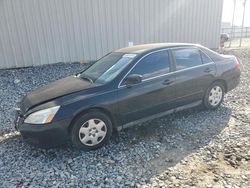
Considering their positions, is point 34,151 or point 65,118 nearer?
point 65,118

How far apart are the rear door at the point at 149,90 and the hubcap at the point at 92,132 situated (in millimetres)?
408

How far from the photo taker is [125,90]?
3.68m

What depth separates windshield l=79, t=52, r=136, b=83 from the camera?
3.82 metres

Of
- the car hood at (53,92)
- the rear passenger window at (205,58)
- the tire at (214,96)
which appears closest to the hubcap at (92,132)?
the car hood at (53,92)

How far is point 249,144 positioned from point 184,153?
3.69 feet

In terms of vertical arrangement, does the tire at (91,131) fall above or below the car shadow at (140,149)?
above

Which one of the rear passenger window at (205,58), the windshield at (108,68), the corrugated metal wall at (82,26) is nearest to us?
the windshield at (108,68)

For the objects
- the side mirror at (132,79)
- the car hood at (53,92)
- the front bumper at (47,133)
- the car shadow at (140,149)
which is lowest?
the car shadow at (140,149)

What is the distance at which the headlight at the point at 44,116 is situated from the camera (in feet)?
10.6

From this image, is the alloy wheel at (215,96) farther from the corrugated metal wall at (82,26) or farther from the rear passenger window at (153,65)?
the corrugated metal wall at (82,26)

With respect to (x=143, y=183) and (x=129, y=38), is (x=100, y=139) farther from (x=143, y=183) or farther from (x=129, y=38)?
(x=129, y=38)

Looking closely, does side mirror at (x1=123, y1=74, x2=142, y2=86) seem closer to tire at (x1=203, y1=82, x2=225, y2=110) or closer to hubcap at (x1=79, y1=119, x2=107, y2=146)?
hubcap at (x1=79, y1=119, x2=107, y2=146)

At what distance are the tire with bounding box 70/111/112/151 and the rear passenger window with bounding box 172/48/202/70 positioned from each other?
1.78 meters

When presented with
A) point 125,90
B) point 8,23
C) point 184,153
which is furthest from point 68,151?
point 8,23
